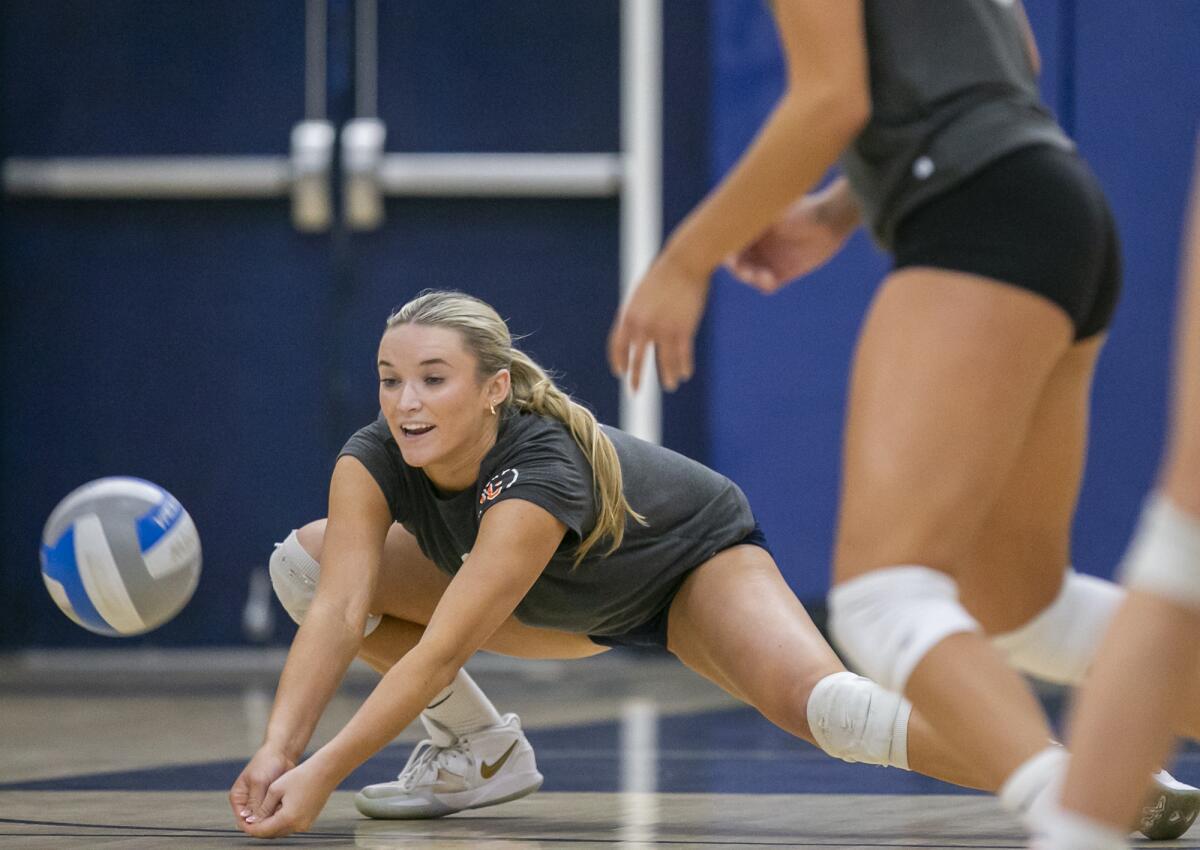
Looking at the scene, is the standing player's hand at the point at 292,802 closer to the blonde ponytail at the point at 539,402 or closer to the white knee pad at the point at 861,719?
the blonde ponytail at the point at 539,402

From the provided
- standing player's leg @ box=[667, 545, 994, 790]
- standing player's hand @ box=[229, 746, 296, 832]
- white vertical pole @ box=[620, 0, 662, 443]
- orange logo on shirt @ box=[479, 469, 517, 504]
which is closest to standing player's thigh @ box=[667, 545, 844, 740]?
standing player's leg @ box=[667, 545, 994, 790]

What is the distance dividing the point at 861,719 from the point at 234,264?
176 inches

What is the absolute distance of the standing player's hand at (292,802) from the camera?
7.64ft

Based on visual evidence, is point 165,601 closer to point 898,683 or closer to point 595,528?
point 595,528

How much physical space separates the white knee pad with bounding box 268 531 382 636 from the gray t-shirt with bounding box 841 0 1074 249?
4.58ft

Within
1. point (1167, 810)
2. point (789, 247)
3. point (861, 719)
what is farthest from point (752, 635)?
point (789, 247)

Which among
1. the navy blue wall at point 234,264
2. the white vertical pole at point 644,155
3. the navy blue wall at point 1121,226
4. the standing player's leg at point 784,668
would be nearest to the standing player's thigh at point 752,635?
the standing player's leg at point 784,668

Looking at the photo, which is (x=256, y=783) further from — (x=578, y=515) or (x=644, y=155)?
(x=644, y=155)

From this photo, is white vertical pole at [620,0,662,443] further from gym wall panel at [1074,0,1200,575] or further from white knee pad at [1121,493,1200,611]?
white knee pad at [1121,493,1200,611]

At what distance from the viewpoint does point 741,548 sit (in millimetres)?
2900

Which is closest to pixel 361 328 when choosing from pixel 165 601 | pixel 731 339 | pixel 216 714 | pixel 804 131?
pixel 731 339

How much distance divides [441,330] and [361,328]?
148 inches

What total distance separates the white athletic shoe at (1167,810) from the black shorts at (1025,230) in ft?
3.07

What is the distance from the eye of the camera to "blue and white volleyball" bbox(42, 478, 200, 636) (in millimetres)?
2881
